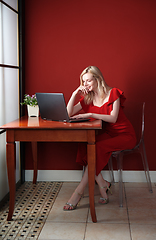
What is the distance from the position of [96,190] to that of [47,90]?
1.26m

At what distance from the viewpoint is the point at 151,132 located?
11.3 feet

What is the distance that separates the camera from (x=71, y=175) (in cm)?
353

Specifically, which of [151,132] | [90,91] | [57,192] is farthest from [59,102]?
[151,132]

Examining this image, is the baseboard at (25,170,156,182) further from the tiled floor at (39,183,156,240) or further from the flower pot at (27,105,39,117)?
the flower pot at (27,105,39,117)

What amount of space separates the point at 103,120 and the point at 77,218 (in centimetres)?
89

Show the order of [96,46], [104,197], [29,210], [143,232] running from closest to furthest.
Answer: [143,232] < [29,210] < [104,197] < [96,46]

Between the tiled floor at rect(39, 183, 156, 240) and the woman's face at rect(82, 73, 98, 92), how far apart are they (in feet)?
3.61

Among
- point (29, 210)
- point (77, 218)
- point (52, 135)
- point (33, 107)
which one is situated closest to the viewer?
point (52, 135)

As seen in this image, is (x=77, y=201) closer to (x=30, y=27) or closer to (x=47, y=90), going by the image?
(x=47, y=90)

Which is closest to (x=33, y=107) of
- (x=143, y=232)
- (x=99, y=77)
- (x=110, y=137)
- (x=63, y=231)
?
(x=99, y=77)

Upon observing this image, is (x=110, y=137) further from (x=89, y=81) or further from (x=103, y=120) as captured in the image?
(x=89, y=81)

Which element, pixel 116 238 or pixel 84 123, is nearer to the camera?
pixel 116 238

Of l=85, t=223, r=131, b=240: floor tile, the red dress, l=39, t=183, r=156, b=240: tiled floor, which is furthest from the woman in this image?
l=85, t=223, r=131, b=240: floor tile

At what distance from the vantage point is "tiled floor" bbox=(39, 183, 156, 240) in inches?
87.9
